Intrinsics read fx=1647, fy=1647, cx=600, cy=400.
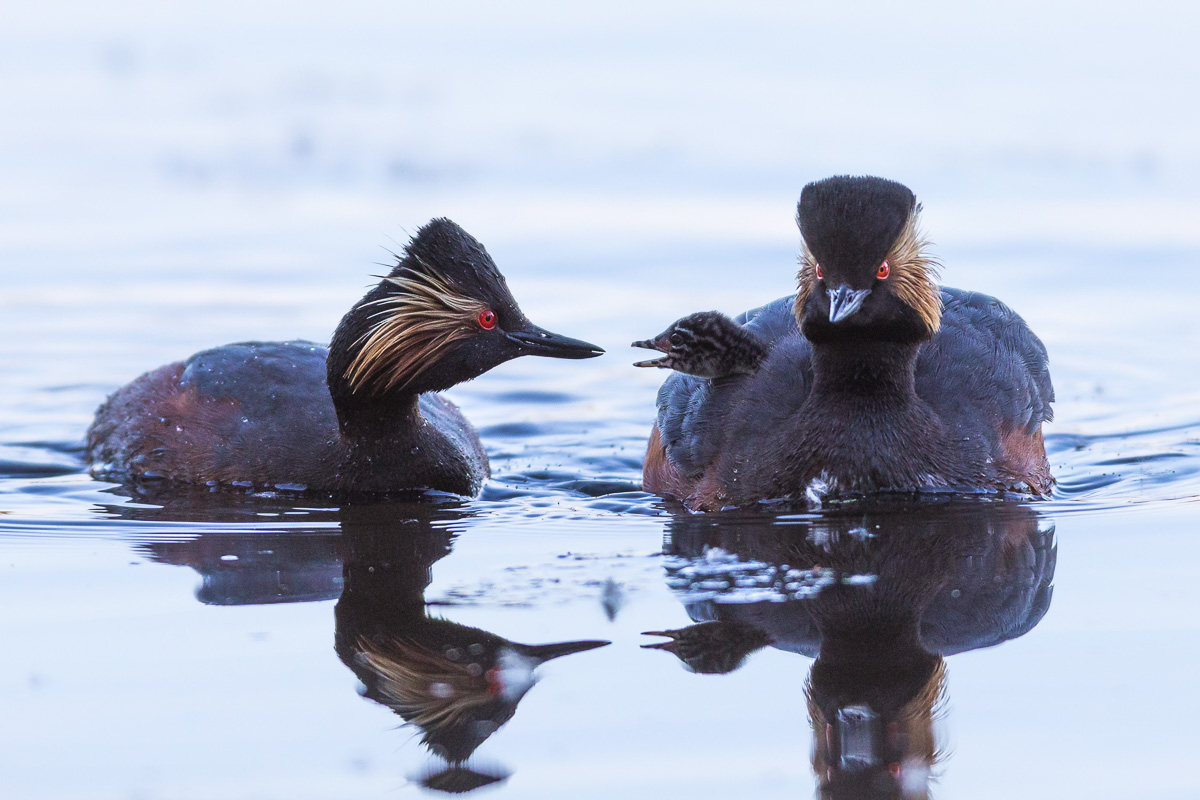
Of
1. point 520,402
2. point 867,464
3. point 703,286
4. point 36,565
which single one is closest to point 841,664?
point 867,464

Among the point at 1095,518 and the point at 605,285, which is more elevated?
the point at 605,285

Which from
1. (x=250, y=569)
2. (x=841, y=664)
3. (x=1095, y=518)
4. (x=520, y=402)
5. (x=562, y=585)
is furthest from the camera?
(x=520, y=402)

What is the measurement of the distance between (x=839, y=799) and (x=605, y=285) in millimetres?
8755

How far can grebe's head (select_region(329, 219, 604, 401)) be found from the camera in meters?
8.72

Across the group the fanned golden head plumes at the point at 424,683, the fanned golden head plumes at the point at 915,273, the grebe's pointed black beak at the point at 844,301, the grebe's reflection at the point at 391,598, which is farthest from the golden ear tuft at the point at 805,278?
the fanned golden head plumes at the point at 424,683

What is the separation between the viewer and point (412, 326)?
8.74 meters

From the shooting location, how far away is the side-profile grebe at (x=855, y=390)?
8.05m

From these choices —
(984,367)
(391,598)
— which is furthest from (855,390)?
(391,598)

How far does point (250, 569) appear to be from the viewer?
23.7 feet

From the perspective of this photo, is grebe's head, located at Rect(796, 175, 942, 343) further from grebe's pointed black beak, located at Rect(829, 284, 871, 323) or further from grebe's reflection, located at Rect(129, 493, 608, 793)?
grebe's reflection, located at Rect(129, 493, 608, 793)

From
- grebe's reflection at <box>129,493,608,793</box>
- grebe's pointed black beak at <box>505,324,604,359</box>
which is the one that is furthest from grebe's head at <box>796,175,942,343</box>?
grebe's reflection at <box>129,493,608,793</box>

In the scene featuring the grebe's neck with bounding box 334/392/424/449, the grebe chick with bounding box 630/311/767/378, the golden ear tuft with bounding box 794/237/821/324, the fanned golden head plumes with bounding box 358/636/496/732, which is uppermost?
the golden ear tuft with bounding box 794/237/821/324

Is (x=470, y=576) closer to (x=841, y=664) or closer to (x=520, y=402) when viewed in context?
(x=841, y=664)

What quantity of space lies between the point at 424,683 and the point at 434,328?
3376mm
